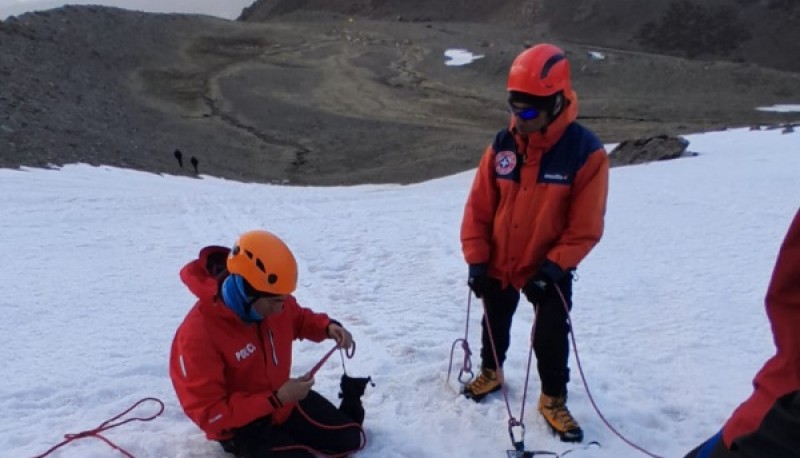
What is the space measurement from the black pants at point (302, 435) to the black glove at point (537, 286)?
1047mm

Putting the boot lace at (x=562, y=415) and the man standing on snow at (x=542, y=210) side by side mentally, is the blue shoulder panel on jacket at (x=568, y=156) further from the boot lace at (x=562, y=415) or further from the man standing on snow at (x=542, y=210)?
the boot lace at (x=562, y=415)

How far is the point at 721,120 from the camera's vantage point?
73.8 ft

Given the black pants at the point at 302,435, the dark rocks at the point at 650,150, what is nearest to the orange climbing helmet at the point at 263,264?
the black pants at the point at 302,435

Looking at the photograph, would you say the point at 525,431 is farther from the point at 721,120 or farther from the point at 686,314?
the point at 721,120

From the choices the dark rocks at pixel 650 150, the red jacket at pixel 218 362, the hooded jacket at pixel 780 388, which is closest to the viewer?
the hooded jacket at pixel 780 388

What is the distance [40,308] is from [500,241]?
353 centimetres

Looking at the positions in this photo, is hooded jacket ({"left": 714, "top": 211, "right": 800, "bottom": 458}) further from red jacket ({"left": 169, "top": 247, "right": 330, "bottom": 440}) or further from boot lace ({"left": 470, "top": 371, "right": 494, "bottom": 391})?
boot lace ({"left": 470, "top": 371, "right": 494, "bottom": 391})

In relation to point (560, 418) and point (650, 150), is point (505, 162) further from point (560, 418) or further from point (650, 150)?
point (650, 150)

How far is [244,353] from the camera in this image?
10.6 ft

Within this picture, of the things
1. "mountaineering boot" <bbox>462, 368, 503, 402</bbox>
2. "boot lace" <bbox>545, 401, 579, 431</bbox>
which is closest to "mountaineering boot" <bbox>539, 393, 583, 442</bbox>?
"boot lace" <bbox>545, 401, 579, 431</bbox>

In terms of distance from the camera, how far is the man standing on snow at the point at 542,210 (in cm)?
342

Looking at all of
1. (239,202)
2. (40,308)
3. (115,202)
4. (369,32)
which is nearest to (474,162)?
(239,202)

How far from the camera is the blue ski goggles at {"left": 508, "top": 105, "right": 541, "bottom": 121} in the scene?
341 centimetres

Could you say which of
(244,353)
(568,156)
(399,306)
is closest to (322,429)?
(244,353)
